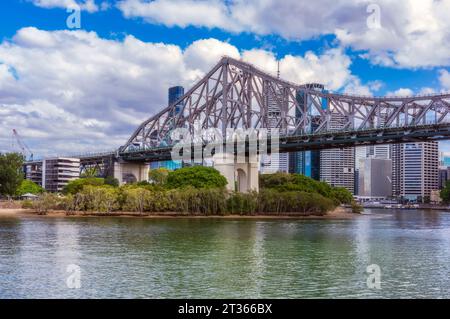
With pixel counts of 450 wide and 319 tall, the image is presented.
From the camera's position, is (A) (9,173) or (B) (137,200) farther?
(A) (9,173)

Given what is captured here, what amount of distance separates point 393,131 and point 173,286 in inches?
2060

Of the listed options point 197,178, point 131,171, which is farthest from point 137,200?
point 131,171

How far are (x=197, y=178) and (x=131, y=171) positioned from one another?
3870cm

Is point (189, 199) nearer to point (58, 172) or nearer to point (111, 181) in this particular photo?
point (111, 181)

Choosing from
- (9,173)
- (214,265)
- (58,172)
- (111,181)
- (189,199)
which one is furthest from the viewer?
(58,172)

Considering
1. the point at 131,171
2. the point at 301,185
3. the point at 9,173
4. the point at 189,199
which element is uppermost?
the point at 131,171

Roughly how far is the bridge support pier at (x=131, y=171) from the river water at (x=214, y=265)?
6975 centimetres

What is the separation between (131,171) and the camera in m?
120

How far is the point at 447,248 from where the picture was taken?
4059 centimetres

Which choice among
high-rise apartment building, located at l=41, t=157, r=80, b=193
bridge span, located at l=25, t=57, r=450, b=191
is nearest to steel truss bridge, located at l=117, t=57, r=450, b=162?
bridge span, located at l=25, t=57, r=450, b=191

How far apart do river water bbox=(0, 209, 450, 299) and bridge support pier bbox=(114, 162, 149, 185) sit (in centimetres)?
6975

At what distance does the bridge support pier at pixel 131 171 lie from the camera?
386 ft

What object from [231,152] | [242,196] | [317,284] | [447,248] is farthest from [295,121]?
[317,284]

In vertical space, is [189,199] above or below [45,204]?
above
